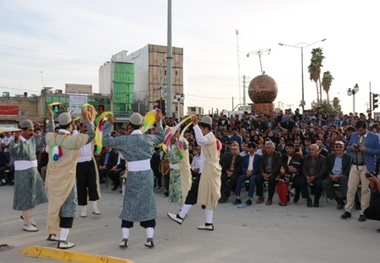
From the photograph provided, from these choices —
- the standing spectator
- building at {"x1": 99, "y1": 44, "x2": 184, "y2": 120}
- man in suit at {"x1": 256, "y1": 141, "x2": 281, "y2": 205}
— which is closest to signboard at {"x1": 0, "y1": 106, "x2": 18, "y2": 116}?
building at {"x1": 99, "y1": 44, "x2": 184, "y2": 120}

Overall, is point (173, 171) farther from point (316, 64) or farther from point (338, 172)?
point (316, 64)

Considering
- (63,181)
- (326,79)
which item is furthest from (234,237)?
(326,79)

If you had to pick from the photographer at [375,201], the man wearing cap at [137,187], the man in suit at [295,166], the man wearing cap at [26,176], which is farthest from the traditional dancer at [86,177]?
the photographer at [375,201]

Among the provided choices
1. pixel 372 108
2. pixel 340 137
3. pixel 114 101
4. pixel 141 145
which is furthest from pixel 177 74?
pixel 141 145

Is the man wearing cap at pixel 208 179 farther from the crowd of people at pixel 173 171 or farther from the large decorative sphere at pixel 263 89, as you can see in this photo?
the large decorative sphere at pixel 263 89

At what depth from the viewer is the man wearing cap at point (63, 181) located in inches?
228

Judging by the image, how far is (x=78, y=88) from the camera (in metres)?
53.8

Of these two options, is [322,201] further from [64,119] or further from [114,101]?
[114,101]

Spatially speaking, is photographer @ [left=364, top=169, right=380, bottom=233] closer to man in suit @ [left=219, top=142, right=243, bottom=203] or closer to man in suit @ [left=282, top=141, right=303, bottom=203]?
man in suit @ [left=282, top=141, right=303, bottom=203]

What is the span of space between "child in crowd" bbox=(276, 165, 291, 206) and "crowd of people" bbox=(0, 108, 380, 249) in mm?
22

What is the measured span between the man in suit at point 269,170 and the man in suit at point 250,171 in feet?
0.40

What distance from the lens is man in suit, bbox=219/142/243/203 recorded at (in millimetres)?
9594

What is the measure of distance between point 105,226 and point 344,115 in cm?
1155

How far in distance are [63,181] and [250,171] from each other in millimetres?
4984
